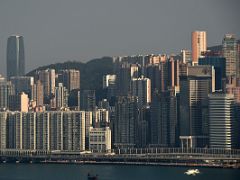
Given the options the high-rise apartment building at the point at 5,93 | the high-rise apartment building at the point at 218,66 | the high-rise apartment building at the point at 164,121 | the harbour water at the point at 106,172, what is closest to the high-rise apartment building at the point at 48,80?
the high-rise apartment building at the point at 5,93

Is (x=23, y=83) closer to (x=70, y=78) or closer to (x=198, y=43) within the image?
(x=70, y=78)

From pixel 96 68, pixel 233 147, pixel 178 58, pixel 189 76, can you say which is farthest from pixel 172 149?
pixel 96 68

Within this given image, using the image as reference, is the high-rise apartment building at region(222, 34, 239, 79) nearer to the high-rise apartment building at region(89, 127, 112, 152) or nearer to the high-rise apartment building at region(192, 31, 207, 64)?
the high-rise apartment building at region(192, 31, 207, 64)

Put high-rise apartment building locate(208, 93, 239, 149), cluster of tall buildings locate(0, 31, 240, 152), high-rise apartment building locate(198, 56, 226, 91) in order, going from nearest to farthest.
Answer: high-rise apartment building locate(208, 93, 239, 149) < cluster of tall buildings locate(0, 31, 240, 152) < high-rise apartment building locate(198, 56, 226, 91)

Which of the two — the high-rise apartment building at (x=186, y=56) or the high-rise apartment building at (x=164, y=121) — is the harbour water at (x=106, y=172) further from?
the high-rise apartment building at (x=186, y=56)

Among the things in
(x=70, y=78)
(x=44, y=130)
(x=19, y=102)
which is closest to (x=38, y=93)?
(x=70, y=78)

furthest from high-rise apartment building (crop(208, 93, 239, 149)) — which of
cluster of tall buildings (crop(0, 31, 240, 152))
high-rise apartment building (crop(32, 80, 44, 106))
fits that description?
high-rise apartment building (crop(32, 80, 44, 106))
